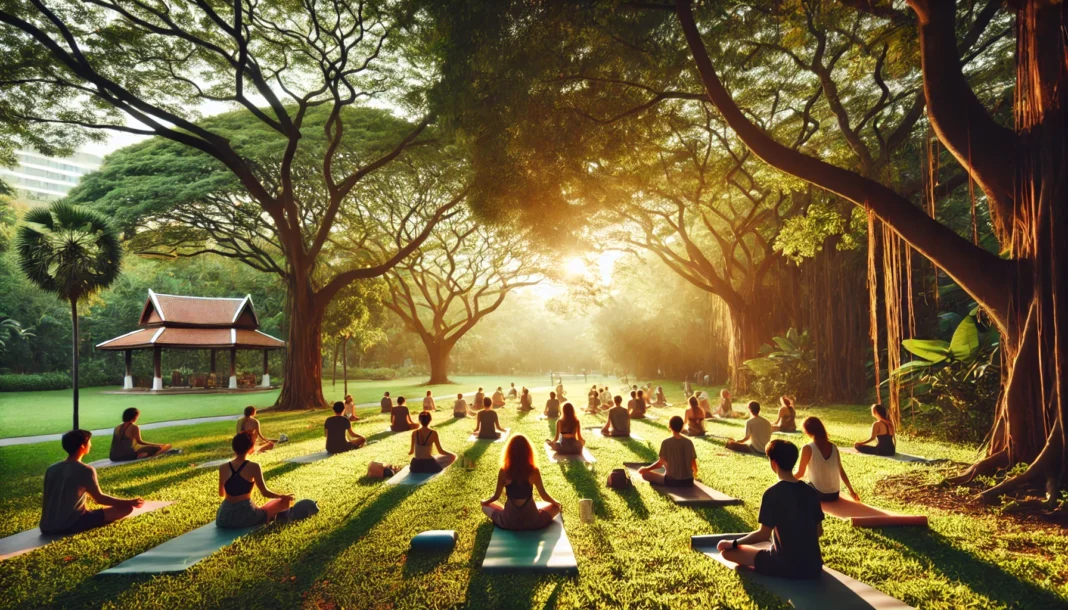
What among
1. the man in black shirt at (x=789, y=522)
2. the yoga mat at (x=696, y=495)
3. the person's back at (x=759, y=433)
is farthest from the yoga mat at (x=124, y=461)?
the person's back at (x=759, y=433)

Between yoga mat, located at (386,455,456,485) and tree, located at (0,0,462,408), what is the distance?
39.1 ft

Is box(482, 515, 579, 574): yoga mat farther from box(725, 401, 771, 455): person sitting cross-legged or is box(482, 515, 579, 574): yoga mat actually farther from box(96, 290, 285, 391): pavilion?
box(96, 290, 285, 391): pavilion

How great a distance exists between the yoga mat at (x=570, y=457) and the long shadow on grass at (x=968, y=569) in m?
4.99

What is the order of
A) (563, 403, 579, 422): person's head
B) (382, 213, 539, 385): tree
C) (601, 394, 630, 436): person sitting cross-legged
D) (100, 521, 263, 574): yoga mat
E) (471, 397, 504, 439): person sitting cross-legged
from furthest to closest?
1. (382, 213, 539, 385): tree
2. (471, 397, 504, 439): person sitting cross-legged
3. (601, 394, 630, 436): person sitting cross-legged
4. (563, 403, 579, 422): person's head
5. (100, 521, 263, 574): yoga mat

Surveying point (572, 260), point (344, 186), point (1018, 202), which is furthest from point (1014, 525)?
point (572, 260)

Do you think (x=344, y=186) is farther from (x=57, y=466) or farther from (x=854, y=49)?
(x=854, y=49)

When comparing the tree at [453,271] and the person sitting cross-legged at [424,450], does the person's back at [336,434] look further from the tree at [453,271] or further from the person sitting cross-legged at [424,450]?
the tree at [453,271]

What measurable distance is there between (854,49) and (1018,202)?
33.9 ft

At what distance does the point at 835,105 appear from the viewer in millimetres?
13750

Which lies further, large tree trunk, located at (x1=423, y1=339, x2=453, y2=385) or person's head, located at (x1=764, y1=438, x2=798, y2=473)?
large tree trunk, located at (x1=423, y1=339, x2=453, y2=385)

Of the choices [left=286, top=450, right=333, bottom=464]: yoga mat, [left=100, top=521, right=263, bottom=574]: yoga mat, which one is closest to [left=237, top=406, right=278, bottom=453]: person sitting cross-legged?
[left=286, top=450, right=333, bottom=464]: yoga mat

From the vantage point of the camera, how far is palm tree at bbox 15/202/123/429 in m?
12.3

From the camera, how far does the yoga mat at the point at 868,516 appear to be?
555 cm

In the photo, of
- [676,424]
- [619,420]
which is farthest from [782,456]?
[619,420]
